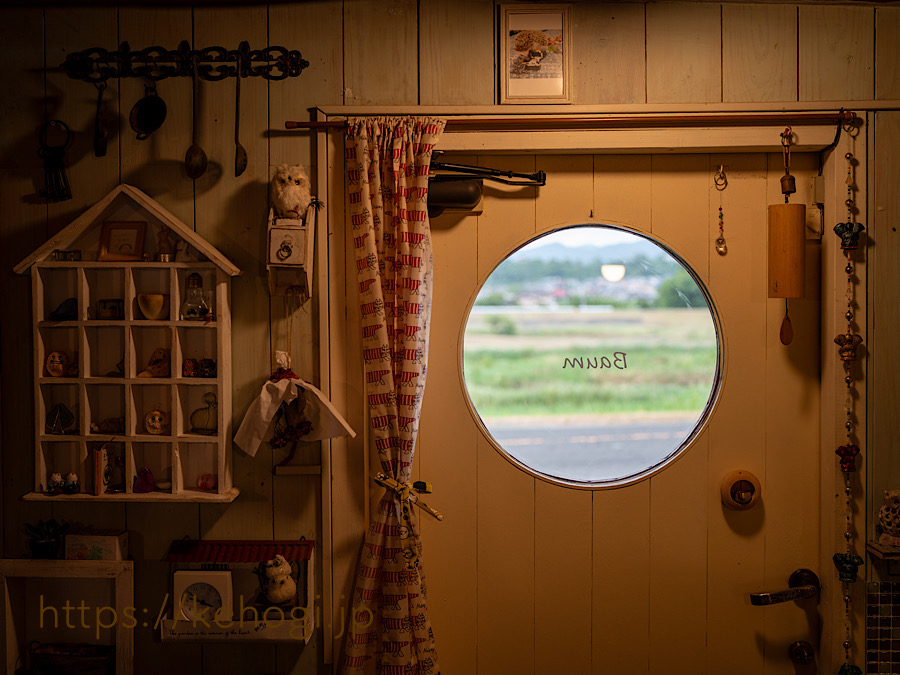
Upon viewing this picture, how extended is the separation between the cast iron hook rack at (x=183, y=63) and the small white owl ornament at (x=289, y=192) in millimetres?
273

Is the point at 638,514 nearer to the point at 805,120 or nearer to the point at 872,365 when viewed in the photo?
the point at 872,365

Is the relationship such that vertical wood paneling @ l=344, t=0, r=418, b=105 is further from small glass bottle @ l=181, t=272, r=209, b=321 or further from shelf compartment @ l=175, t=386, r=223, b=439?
shelf compartment @ l=175, t=386, r=223, b=439

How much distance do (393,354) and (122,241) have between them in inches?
29.7

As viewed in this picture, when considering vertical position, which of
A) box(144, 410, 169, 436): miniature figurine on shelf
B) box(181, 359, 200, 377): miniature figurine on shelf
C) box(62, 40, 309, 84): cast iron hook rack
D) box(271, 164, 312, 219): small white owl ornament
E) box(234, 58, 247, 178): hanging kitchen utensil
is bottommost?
box(144, 410, 169, 436): miniature figurine on shelf

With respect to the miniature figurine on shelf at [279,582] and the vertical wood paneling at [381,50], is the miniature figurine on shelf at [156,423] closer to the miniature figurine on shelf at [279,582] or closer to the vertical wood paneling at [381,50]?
the miniature figurine on shelf at [279,582]

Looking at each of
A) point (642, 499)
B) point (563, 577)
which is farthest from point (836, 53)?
point (563, 577)

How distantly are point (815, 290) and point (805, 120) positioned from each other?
0.44m

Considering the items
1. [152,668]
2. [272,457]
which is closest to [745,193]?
[272,457]

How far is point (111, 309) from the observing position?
1552 mm

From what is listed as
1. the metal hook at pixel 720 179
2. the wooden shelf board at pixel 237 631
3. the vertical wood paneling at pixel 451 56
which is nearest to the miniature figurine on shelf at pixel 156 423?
the wooden shelf board at pixel 237 631

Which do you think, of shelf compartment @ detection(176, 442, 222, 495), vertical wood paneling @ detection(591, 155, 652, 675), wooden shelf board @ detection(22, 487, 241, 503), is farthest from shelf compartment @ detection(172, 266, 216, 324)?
vertical wood paneling @ detection(591, 155, 652, 675)

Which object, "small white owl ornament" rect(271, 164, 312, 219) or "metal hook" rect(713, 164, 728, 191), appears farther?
"metal hook" rect(713, 164, 728, 191)

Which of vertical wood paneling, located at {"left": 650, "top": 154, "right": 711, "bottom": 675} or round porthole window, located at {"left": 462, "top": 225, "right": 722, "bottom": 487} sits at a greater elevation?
round porthole window, located at {"left": 462, "top": 225, "right": 722, "bottom": 487}

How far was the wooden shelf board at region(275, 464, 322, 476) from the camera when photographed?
1589 millimetres
